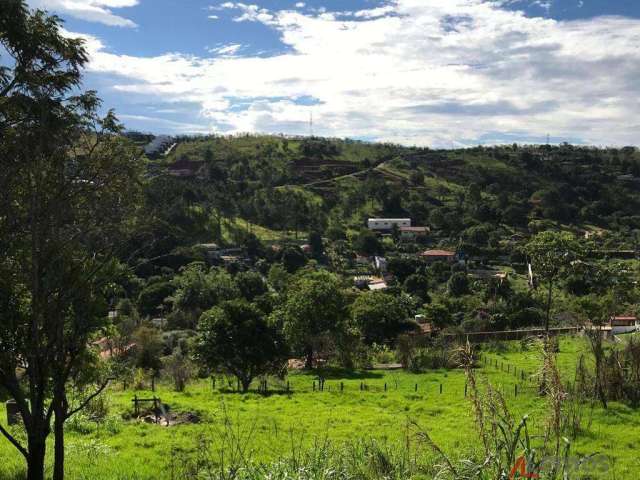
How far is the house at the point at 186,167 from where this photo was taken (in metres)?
104

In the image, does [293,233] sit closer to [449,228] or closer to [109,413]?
[449,228]

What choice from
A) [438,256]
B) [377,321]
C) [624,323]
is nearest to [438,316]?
[377,321]

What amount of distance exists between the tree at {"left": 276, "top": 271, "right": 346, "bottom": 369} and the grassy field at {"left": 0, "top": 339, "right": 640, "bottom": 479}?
2658 mm

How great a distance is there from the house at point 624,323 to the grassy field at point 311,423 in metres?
14.3

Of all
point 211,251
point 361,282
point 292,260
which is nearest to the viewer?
point 361,282

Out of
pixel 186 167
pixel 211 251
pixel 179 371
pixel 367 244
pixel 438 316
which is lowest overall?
pixel 438 316

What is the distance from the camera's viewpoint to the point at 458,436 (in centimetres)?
1398

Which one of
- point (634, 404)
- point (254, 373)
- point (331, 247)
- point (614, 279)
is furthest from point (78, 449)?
point (331, 247)

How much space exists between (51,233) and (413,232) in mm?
82065

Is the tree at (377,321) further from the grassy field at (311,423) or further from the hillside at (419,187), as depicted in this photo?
the hillside at (419,187)

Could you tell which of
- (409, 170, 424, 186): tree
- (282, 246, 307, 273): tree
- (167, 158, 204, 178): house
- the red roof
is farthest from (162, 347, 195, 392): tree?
(409, 170, 424, 186): tree

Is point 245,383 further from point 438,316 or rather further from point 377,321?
point 438,316

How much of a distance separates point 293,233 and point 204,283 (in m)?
36.1

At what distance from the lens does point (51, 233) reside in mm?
6660
